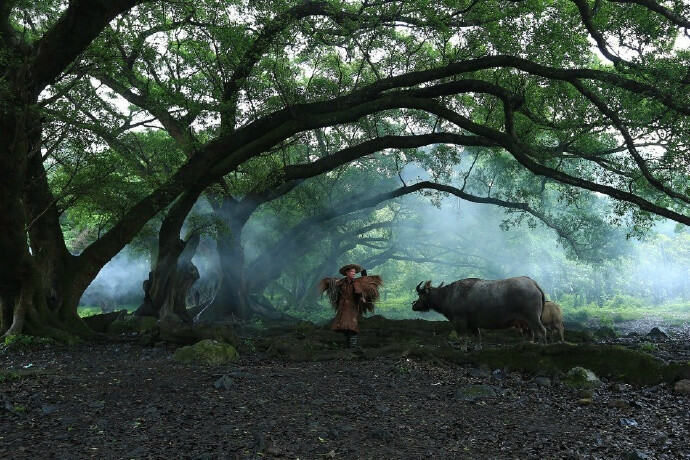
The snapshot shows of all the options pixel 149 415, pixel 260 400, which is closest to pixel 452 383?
pixel 260 400

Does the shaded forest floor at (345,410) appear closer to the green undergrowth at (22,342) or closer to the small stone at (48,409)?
the small stone at (48,409)

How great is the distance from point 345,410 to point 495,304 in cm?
750

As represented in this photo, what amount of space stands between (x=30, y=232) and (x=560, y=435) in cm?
1589

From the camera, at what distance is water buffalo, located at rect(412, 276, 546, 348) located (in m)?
13.8

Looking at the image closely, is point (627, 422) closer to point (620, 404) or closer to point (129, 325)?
point (620, 404)

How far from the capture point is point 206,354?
36.4 feet

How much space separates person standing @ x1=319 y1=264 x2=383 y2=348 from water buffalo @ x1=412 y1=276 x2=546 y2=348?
250 centimetres

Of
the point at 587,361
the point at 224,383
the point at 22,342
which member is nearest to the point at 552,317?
the point at 587,361

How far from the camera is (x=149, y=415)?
7.24 metres

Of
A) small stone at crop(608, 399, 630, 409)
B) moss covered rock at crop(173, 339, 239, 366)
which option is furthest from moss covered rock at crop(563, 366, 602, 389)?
moss covered rock at crop(173, 339, 239, 366)

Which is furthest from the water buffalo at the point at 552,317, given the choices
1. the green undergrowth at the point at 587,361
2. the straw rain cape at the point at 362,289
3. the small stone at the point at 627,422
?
the small stone at the point at 627,422

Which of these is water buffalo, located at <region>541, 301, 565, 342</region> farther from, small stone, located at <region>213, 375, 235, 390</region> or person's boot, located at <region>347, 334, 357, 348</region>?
small stone, located at <region>213, 375, 235, 390</region>

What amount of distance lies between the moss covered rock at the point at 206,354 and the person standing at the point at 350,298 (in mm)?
3122

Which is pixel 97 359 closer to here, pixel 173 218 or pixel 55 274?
pixel 55 274
